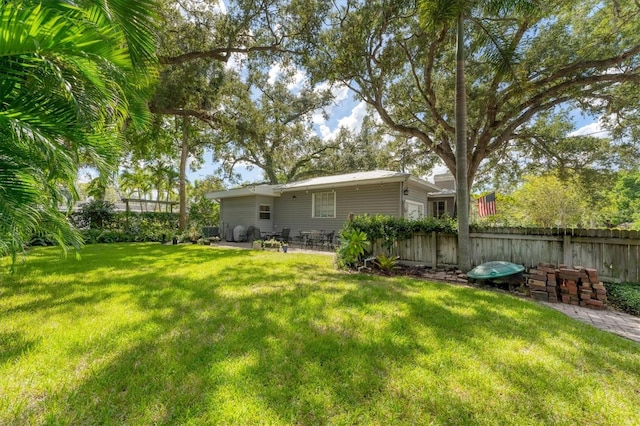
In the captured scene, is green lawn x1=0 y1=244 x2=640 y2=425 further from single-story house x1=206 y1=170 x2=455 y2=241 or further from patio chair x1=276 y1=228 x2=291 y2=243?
patio chair x1=276 y1=228 x2=291 y2=243

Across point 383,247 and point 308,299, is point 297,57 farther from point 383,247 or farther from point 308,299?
point 308,299

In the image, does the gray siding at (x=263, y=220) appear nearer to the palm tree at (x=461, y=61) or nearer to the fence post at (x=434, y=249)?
the fence post at (x=434, y=249)

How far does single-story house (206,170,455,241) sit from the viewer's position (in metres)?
10.3

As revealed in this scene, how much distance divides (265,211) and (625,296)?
12881 millimetres

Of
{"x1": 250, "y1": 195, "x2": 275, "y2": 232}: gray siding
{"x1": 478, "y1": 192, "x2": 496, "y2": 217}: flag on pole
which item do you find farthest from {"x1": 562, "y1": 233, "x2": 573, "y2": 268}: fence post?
{"x1": 250, "y1": 195, "x2": 275, "y2": 232}: gray siding

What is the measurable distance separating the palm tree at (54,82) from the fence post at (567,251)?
7.29m

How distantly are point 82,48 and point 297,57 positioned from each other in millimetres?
9980

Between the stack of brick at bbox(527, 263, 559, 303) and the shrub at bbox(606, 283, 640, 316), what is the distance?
81 cm

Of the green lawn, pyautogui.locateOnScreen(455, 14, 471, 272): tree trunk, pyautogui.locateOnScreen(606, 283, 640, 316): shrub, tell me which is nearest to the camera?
the green lawn

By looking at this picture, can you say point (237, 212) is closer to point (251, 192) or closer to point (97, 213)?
point (251, 192)

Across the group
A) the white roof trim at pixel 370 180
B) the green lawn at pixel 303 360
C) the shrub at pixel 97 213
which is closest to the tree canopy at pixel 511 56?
the white roof trim at pixel 370 180

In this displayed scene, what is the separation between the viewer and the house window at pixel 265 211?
46.3ft

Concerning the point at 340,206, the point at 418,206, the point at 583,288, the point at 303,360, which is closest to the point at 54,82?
the point at 303,360

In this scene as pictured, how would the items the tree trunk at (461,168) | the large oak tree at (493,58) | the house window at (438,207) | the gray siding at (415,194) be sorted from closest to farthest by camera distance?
1. the tree trunk at (461,168)
2. the large oak tree at (493,58)
3. the gray siding at (415,194)
4. the house window at (438,207)
